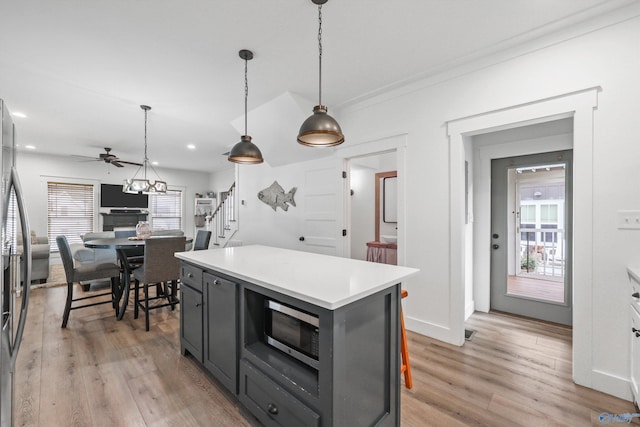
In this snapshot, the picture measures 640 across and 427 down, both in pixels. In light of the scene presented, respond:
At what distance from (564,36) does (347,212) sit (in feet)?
8.54

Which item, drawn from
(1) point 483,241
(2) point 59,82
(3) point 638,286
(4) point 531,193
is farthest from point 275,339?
(2) point 59,82

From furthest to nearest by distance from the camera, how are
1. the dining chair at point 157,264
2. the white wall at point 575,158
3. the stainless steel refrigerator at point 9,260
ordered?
the dining chair at point 157,264 < the white wall at point 575,158 < the stainless steel refrigerator at point 9,260

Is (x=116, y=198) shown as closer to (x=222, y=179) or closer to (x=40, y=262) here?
(x=222, y=179)

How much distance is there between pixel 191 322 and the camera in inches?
92.0

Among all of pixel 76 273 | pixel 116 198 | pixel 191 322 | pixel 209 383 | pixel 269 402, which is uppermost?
pixel 116 198

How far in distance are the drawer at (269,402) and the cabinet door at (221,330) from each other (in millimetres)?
137

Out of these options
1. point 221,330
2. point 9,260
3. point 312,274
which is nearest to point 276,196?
point 221,330

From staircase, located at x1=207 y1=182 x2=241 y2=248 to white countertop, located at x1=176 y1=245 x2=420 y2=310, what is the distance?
3.23 metres

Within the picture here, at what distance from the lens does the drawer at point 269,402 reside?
1354mm

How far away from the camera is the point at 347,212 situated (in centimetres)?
379

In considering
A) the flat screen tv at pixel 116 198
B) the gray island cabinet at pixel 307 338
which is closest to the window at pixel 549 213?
the gray island cabinet at pixel 307 338

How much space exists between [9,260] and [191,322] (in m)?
1.34

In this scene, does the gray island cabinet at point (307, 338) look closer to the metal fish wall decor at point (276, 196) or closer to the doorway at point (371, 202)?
the metal fish wall decor at point (276, 196)

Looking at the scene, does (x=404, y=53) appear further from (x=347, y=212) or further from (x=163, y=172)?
(x=163, y=172)
